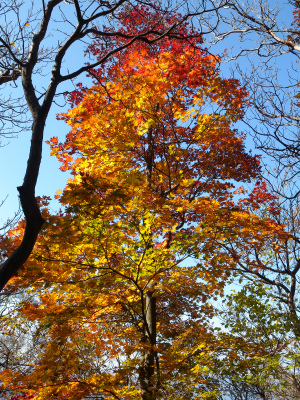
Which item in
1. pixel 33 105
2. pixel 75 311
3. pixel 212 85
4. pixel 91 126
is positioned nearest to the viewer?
pixel 33 105

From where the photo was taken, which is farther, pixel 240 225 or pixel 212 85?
pixel 212 85

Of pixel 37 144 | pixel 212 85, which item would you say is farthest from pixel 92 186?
pixel 212 85

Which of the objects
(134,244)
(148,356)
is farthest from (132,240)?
(148,356)

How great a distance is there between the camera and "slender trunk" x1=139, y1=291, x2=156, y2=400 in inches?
181

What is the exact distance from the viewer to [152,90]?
18.3 feet

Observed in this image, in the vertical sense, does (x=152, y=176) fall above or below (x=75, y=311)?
above

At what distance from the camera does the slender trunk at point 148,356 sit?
458 cm

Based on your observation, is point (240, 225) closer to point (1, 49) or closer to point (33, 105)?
point (33, 105)

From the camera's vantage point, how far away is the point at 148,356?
5172 millimetres

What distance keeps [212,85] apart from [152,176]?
2.34 m

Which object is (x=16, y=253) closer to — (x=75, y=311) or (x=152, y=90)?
(x=75, y=311)

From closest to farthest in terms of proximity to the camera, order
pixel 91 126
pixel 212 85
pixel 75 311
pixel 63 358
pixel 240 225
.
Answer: pixel 75 311, pixel 63 358, pixel 240 225, pixel 91 126, pixel 212 85

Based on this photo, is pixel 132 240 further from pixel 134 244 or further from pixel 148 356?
pixel 148 356

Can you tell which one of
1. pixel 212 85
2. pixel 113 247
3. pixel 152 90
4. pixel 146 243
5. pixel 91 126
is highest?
pixel 212 85
